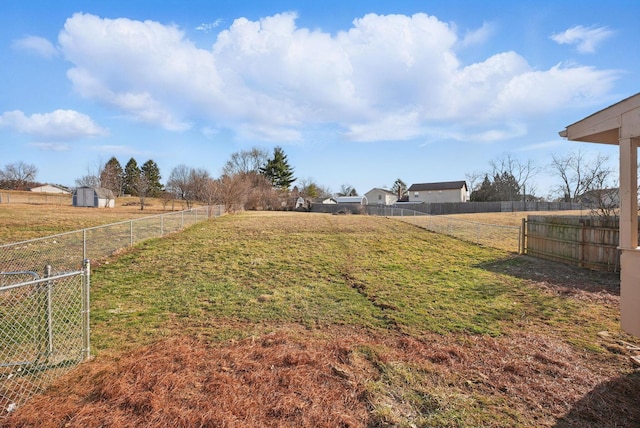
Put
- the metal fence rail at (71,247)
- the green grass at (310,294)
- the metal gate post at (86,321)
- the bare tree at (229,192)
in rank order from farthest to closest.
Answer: the bare tree at (229,192) → the metal fence rail at (71,247) → the green grass at (310,294) → the metal gate post at (86,321)

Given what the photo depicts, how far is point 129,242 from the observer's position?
11.2m

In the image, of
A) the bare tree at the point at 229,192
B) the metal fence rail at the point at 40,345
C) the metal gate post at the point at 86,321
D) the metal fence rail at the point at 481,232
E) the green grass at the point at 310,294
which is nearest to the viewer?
the metal fence rail at the point at 40,345

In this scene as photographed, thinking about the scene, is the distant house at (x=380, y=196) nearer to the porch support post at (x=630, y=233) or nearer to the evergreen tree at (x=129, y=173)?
the evergreen tree at (x=129, y=173)

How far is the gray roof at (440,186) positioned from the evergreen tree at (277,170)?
2436 cm

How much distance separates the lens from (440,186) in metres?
55.2

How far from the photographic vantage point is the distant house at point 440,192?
53.8 metres

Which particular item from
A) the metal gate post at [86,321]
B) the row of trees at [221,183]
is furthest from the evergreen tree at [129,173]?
the metal gate post at [86,321]

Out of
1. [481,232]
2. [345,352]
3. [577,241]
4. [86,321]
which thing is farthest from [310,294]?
[481,232]

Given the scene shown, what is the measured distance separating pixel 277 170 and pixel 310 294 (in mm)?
54397

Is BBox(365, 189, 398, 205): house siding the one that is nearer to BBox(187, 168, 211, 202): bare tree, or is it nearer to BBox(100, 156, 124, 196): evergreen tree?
BBox(187, 168, 211, 202): bare tree

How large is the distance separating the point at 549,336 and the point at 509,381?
189 cm

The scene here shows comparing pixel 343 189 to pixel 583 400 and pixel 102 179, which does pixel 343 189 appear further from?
pixel 583 400

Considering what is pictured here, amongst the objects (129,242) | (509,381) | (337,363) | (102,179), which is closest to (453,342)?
(509,381)

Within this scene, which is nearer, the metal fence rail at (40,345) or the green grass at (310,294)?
the metal fence rail at (40,345)
